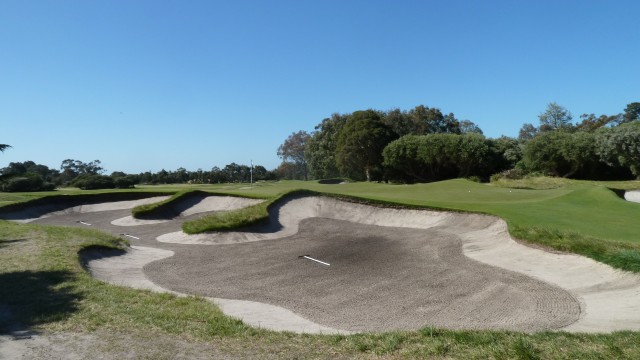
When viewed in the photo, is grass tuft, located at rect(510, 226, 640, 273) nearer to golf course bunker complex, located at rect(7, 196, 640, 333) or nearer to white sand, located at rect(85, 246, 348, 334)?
golf course bunker complex, located at rect(7, 196, 640, 333)

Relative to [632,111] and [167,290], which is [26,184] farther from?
[632,111]

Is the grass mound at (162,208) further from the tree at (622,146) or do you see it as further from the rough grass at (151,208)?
the tree at (622,146)

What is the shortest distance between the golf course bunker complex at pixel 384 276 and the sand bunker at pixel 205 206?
21.1ft

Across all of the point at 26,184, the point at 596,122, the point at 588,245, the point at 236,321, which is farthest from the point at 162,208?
the point at 596,122

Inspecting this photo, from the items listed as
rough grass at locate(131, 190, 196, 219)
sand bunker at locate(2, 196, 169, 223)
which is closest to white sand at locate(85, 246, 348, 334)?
rough grass at locate(131, 190, 196, 219)

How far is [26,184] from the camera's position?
39.5m

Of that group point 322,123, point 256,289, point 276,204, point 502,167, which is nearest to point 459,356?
point 256,289

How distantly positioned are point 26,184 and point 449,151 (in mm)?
42304

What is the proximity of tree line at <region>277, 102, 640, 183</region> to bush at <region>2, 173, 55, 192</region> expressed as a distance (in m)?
34.0

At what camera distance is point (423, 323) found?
8617 millimetres

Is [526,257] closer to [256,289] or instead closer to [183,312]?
[256,289]

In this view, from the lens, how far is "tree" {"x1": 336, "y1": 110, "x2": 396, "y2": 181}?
195 ft

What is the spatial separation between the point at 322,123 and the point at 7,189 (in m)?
46.2

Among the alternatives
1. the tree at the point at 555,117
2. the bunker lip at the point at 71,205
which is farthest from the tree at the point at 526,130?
the bunker lip at the point at 71,205
